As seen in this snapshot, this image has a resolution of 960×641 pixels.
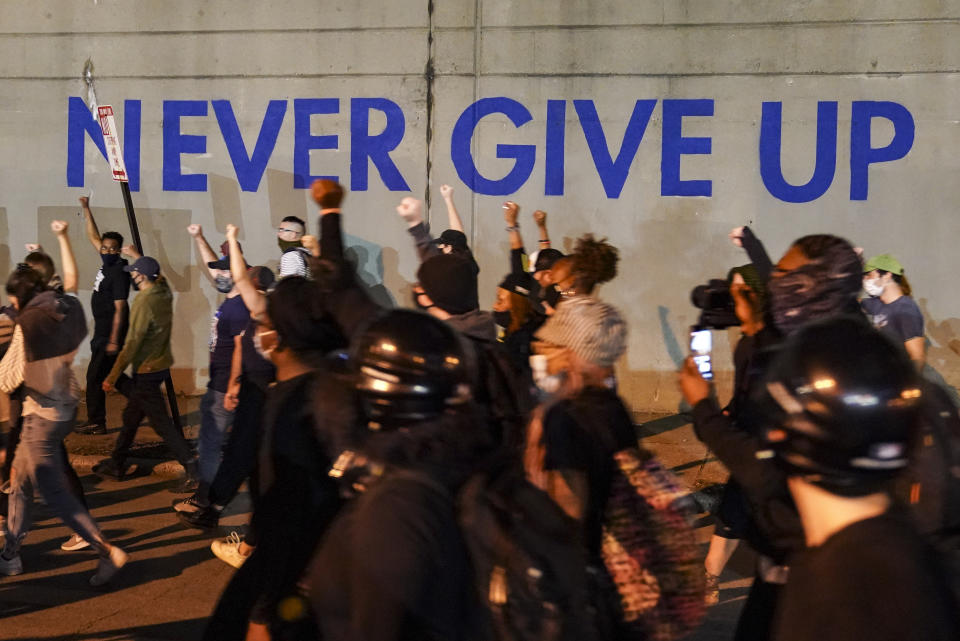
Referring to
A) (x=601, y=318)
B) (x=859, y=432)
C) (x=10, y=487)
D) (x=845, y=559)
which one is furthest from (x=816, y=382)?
(x=10, y=487)

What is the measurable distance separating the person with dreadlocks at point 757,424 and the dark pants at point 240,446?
2.79 m

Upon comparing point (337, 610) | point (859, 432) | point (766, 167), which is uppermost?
point (766, 167)

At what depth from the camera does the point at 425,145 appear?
10.6m

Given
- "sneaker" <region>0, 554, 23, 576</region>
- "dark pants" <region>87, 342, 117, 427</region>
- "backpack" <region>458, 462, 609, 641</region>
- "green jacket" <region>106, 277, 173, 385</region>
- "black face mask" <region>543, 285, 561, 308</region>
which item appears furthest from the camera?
"dark pants" <region>87, 342, 117, 427</region>

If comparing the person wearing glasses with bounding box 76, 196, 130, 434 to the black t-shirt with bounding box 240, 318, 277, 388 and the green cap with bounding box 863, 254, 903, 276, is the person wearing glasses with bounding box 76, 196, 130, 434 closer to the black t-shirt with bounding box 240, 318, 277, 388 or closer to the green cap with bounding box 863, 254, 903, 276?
the black t-shirt with bounding box 240, 318, 277, 388

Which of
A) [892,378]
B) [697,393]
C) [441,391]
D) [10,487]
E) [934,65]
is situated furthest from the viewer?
[934,65]

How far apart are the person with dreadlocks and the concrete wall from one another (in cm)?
695

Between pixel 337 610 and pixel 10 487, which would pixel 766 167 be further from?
pixel 337 610

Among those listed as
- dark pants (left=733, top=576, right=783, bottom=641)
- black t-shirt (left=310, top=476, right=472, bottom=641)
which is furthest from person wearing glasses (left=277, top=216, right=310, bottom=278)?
black t-shirt (left=310, top=476, right=472, bottom=641)

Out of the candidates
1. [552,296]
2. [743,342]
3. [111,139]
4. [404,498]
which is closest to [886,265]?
[552,296]

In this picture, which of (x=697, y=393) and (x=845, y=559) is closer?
(x=845, y=559)

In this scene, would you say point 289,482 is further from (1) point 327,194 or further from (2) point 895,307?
(2) point 895,307

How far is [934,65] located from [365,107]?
18.5 feet

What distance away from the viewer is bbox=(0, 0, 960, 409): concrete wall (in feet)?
32.4
